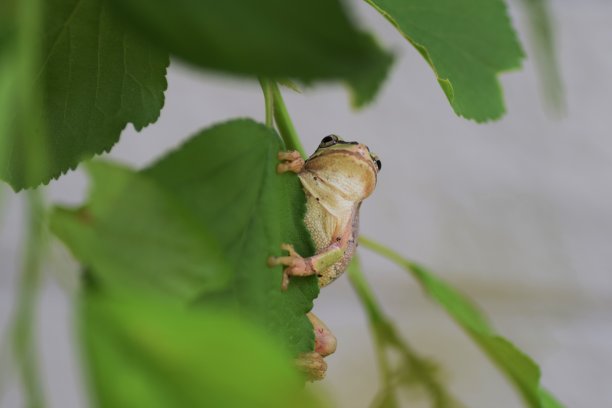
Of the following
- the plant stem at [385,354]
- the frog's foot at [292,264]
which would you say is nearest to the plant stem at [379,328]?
the plant stem at [385,354]

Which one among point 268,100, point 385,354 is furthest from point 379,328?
point 268,100

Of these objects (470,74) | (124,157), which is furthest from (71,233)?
(124,157)

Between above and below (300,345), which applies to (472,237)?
above

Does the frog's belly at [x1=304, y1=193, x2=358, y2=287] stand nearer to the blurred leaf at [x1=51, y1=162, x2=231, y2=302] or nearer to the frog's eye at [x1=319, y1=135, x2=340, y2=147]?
the frog's eye at [x1=319, y1=135, x2=340, y2=147]

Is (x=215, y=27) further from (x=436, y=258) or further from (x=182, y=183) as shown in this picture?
(x=436, y=258)

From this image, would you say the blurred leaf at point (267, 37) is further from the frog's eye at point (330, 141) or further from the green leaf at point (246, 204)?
the frog's eye at point (330, 141)

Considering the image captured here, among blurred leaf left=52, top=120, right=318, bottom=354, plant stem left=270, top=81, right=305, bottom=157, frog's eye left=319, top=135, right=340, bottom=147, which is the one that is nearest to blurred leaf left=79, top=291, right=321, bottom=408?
blurred leaf left=52, top=120, right=318, bottom=354
